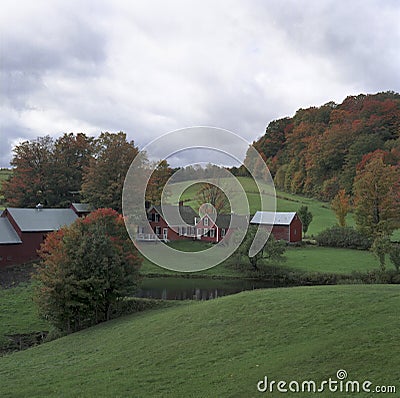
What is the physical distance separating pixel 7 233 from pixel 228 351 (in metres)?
34.4

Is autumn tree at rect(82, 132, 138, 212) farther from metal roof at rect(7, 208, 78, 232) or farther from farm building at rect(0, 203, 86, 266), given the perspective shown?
farm building at rect(0, 203, 86, 266)

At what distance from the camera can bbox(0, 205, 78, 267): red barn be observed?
38.9 meters

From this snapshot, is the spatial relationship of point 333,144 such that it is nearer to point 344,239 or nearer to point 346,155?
point 346,155

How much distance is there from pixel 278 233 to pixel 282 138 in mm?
50083

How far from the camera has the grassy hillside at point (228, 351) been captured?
9.41 meters

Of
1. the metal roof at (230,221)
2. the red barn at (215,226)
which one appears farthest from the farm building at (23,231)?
the metal roof at (230,221)

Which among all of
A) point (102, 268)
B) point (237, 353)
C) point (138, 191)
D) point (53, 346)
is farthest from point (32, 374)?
point (138, 191)

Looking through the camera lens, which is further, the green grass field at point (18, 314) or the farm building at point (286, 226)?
the farm building at point (286, 226)

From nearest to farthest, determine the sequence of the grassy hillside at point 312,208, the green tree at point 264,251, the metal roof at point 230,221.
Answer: the green tree at point 264,251, the metal roof at point 230,221, the grassy hillside at point 312,208

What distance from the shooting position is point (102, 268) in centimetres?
2003

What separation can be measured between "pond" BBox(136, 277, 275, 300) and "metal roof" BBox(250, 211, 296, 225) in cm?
1569

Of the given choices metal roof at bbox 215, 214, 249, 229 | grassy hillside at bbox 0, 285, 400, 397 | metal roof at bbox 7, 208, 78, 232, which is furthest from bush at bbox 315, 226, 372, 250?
grassy hillside at bbox 0, 285, 400, 397

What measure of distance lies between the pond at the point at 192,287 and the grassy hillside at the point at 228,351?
11.4 meters

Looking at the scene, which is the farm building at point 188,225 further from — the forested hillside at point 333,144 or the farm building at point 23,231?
the forested hillside at point 333,144
